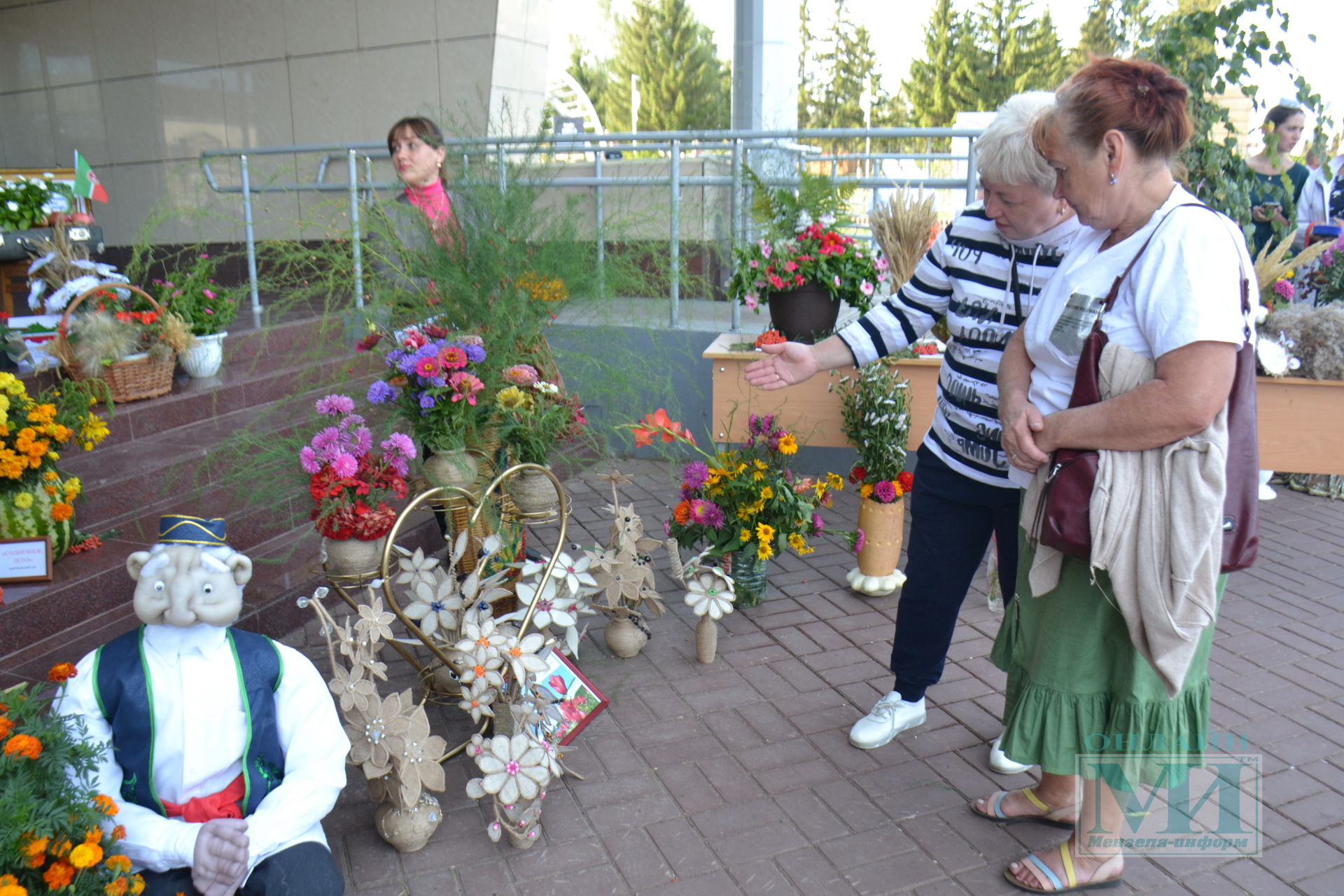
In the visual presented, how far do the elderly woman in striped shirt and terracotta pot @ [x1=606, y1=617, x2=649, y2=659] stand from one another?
0.82m

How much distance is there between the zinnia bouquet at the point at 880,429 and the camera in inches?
144

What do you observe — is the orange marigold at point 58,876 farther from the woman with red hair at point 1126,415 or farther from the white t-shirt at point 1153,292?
the white t-shirt at point 1153,292

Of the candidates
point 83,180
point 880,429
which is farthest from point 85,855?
point 83,180

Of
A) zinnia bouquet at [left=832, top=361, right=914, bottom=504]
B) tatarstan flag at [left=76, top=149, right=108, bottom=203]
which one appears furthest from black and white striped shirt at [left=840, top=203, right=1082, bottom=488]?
tatarstan flag at [left=76, top=149, right=108, bottom=203]

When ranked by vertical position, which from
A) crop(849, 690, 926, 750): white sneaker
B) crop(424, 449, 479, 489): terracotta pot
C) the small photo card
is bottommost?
crop(849, 690, 926, 750): white sneaker

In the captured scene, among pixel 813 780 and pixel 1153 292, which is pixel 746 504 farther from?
pixel 1153 292

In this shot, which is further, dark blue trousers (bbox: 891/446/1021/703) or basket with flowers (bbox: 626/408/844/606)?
basket with flowers (bbox: 626/408/844/606)

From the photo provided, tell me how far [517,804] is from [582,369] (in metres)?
1.40

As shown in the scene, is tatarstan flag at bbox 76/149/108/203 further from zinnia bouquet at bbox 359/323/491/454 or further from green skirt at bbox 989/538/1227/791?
green skirt at bbox 989/538/1227/791

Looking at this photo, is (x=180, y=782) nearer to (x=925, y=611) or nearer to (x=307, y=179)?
(x=925, y=611)

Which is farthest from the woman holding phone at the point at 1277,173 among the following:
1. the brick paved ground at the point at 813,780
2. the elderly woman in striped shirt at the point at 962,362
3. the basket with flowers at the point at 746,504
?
the elderly woman in striped shirt at the point at 962,362

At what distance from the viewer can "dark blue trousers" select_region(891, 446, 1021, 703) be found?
238 centimetres

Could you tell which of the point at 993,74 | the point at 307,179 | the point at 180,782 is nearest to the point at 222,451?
the point at 180,782

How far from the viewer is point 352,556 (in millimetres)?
2373
